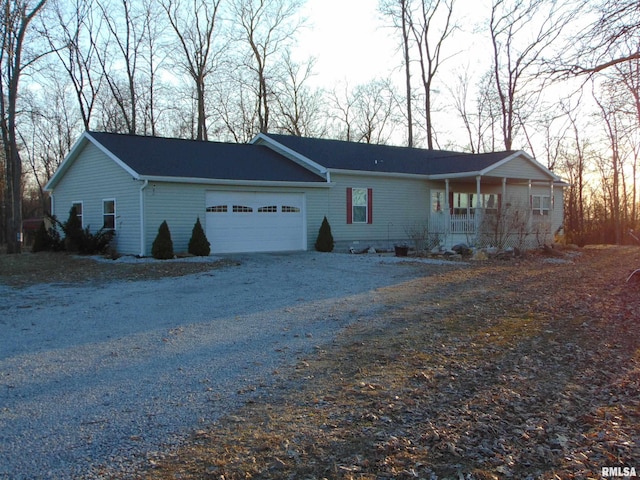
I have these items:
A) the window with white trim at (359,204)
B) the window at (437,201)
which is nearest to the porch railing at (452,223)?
the window at (437,201)

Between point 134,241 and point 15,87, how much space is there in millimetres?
11013

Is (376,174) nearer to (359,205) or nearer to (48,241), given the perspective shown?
(359,205)

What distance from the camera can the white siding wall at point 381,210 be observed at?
1981 centimetres

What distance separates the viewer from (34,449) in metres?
3.58

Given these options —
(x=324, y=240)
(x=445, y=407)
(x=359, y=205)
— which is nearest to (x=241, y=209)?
(x=324, y=240)

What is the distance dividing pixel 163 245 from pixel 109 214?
133 inches

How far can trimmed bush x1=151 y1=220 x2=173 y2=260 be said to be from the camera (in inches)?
611

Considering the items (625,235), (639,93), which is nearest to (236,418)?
(639,93)

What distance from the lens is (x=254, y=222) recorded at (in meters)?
18.1

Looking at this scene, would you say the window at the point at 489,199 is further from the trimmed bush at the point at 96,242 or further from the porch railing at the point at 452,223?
the trimmed bush at the point at 96,242

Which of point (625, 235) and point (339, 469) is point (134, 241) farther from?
point (625, 235)

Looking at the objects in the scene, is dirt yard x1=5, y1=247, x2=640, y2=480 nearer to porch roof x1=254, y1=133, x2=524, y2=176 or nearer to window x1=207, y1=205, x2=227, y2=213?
window x1=207, y1=205, x2=227, y2=213

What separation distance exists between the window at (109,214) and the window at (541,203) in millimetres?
17576

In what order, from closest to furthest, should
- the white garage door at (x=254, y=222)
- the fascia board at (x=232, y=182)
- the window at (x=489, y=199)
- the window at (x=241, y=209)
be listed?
1. the fascia board at (x=232, y=182)
2. the white garage door at (x=254, y=222)
3. the window at (x=241, y=209)
4. the window at (x=489, y=199)
